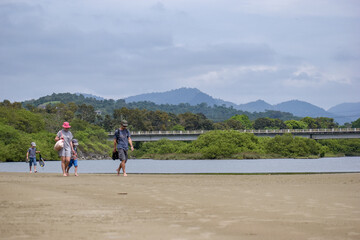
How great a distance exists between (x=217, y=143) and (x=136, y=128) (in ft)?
184

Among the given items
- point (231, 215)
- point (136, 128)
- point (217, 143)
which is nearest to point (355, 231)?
point (231, 215)

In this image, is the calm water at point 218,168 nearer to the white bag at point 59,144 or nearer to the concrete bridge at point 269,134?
the white bag at point 59,144

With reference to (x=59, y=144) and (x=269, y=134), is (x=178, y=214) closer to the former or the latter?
(x=59, y=144)

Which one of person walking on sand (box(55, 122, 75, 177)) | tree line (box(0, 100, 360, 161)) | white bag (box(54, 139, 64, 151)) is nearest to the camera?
white bag (box(54, 139, 64, 151))

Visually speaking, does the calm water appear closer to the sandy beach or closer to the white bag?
the white bag

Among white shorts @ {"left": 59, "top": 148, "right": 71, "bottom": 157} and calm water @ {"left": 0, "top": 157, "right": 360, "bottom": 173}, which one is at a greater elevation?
white shorts @ {"left": 59, "top": 148, "right": 71, "bottom": 157}

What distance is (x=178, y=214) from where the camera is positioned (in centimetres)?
855

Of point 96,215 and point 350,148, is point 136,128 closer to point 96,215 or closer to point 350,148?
point 350,148

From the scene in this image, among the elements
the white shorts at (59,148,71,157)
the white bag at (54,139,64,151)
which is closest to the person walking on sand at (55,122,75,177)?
the white shorts at (59,148,71,157)

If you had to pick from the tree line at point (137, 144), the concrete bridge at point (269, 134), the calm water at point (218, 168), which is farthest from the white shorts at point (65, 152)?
the concrete bridge at point (269, 134)

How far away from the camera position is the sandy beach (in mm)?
6945

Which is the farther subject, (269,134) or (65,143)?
(269,134)

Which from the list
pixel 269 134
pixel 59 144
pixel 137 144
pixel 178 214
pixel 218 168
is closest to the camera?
pixel 178 214

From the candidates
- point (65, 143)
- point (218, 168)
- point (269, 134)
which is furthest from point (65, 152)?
point (269, 134)
